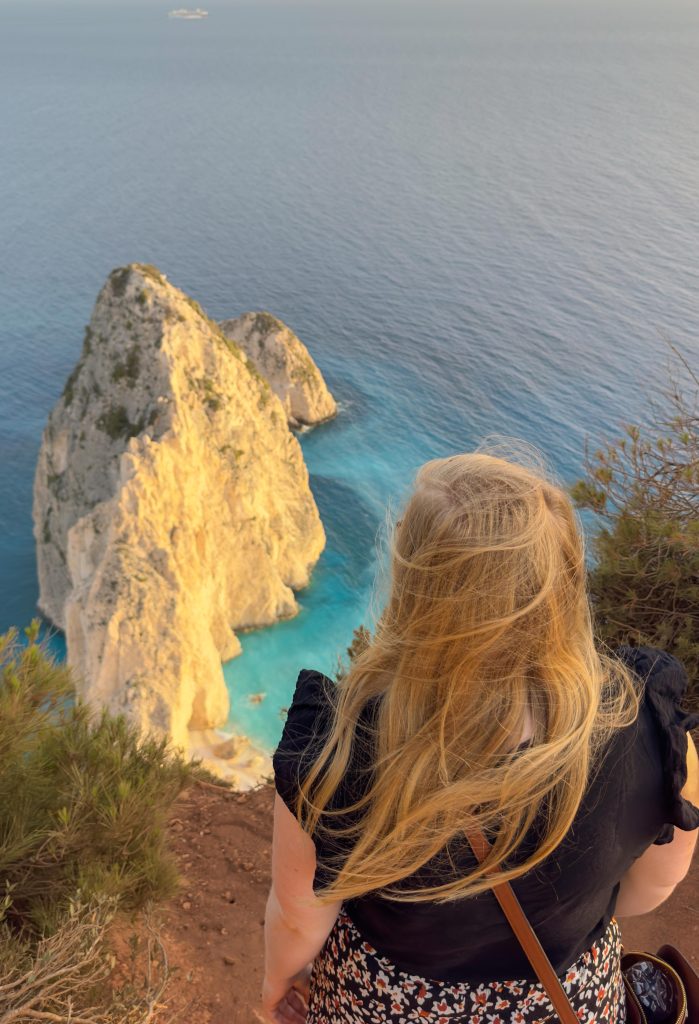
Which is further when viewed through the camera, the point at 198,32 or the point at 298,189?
the point at 198,32

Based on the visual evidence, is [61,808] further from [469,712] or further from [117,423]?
[117,423]

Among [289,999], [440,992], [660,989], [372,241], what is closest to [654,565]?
[660,989]

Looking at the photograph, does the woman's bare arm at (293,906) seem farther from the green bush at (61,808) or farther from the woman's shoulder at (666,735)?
the green bush at (61,808)

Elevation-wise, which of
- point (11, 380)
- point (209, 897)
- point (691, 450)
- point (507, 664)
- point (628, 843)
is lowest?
point (11, 380)

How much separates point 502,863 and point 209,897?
4.33 m

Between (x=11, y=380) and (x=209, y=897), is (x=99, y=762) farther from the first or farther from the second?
(x=11, y=380)

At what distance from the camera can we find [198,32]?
552 feet

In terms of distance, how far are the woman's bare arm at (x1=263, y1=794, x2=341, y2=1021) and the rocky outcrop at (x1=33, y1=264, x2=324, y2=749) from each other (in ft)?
62.0

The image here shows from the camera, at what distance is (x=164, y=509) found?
23.1 meters

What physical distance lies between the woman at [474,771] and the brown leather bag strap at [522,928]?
25 millimetres

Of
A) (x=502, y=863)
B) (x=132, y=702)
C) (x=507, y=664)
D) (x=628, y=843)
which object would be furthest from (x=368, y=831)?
(x=132, y=702)

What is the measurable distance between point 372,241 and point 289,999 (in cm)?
6195

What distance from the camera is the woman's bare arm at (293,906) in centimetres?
177

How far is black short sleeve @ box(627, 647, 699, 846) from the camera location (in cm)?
173
